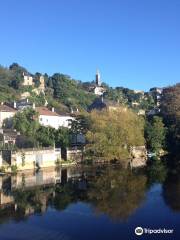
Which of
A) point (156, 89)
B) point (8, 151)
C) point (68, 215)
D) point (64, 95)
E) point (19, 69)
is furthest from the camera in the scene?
point (156, 89)

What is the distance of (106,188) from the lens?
145ft

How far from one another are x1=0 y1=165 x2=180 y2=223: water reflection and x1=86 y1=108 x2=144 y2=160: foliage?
8.72m

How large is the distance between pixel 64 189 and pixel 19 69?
111051 mm

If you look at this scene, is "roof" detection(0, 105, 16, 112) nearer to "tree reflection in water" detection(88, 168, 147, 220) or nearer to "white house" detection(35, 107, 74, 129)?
"white house" detection(35, 107, 74, 129)

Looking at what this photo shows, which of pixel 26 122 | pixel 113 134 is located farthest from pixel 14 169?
pixel 26 122

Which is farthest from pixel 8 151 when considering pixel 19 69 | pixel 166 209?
pixel 19 69

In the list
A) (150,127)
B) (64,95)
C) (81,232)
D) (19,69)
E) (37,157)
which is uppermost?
(19,69)

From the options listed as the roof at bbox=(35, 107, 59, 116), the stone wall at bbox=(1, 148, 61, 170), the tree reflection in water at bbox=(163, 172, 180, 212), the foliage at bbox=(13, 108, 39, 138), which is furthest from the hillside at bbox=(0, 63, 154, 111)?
the tree reflection in water at bbox=(163, 172, 180, 212)

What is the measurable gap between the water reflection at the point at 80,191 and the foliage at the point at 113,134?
8718mm

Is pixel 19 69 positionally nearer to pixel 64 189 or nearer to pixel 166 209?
pixel 64 189

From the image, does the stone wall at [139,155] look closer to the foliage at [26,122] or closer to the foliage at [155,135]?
the foliage at [155,135]

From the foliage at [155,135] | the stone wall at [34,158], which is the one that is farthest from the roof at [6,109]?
the foliage at [155,135]

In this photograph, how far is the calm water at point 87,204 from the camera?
29.1 meters

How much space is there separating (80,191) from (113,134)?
25.0 m
